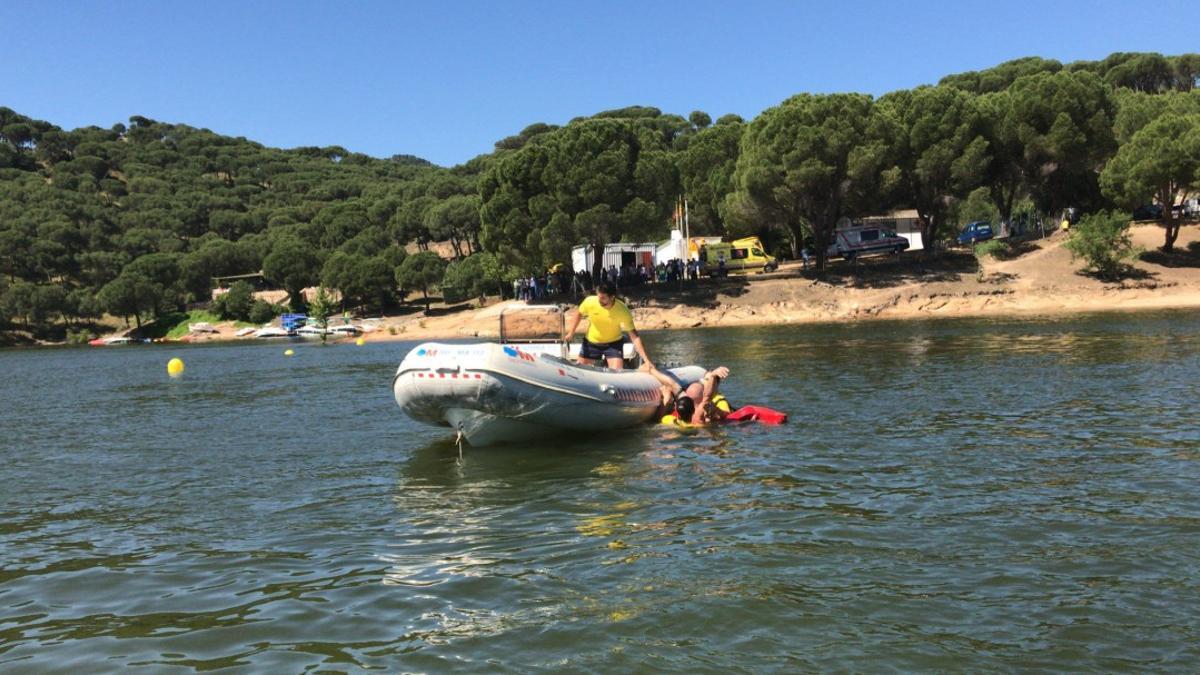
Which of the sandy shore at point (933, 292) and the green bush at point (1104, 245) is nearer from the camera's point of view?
the sandy shore at point (933, 292)

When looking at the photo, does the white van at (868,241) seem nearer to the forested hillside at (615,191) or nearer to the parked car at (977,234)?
the forested hillside at (615,191)

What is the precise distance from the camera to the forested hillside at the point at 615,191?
156 ft

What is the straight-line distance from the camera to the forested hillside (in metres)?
47.7

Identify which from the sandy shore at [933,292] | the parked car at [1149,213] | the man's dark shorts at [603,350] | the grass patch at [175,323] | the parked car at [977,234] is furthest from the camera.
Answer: the grass patch at [175,323]

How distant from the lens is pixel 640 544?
739 cm

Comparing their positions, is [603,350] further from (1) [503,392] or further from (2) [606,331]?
(1) [503,392]

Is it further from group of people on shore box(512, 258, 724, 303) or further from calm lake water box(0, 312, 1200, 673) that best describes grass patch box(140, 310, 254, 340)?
calm lake water box(0, 312, 1200, 673)

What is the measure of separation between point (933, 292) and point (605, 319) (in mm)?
35652

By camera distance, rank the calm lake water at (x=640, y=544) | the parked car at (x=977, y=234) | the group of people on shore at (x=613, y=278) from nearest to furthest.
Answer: the calm lake water at (x=640, y=544) → the group of people on shore at (x=613, y=278) → the parked car at (x=977, y=234)

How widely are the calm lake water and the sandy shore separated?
28114mm

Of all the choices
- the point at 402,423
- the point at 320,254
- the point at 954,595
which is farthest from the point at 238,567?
the point at 320,254

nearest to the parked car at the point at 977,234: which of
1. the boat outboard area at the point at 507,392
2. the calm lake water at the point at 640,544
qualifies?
the calm lake water at the point at 640,544

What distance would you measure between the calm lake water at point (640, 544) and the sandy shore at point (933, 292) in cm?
2811

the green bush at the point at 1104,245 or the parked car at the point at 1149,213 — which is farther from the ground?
the parked car at the point at 1149,213
